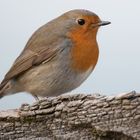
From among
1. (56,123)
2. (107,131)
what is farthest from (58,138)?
(107,131)

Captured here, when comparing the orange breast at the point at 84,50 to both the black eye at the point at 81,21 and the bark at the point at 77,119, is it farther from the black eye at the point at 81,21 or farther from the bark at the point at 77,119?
the bark at the point at 77,119

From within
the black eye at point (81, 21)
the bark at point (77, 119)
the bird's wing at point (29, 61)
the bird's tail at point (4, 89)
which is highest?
the black eye at point (81, 21)

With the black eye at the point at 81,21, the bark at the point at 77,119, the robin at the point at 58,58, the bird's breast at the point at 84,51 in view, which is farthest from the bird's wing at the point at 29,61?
the bark at the point at 77,119

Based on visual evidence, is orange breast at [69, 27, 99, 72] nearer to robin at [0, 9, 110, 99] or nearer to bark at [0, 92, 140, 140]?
robin at [0, 9, 110, 99]

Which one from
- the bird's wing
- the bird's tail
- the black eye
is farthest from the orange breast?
the bird's tail

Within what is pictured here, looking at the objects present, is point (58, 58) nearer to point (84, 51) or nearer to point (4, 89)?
point (84, 51)

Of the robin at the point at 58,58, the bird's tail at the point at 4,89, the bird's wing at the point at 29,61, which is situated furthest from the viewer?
the bird's tail at the point at 4,89

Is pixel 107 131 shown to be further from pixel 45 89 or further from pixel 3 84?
pixel 3 84
